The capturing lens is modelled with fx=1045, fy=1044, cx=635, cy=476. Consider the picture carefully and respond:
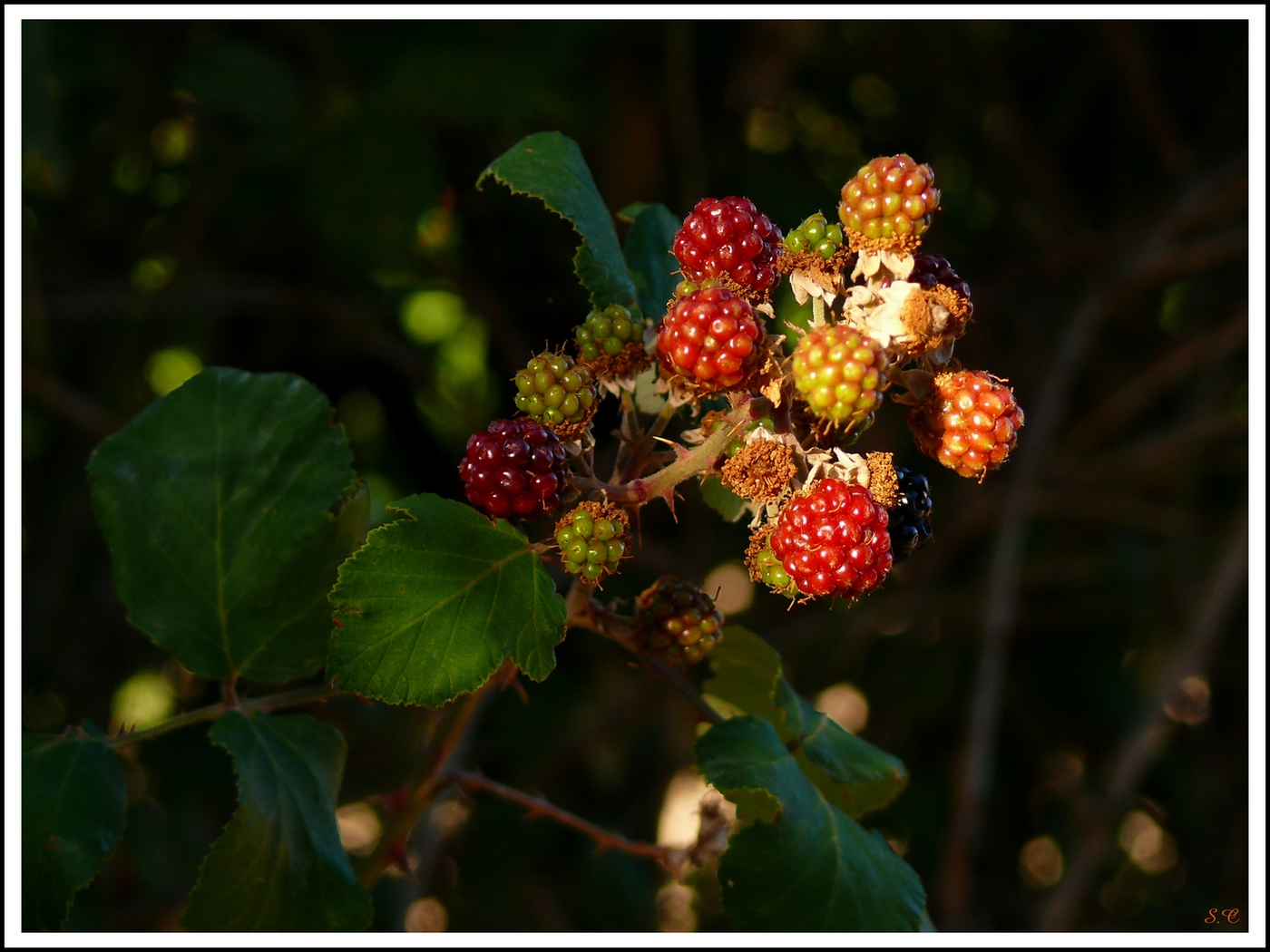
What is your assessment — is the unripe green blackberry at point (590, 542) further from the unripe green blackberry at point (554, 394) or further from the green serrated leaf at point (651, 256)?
the green serrated leaf at point (651, 256)

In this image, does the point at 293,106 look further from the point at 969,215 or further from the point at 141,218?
the point at 969,215

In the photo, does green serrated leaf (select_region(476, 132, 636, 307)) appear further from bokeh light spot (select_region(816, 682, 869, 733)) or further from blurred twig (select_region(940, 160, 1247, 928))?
bokeh light spot (select_region(816, 682, 869, 733))

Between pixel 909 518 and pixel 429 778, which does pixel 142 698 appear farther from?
pixel 909 518

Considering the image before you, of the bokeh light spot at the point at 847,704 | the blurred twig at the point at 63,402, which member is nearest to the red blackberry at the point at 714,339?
the blurred twig at the point at 63,402

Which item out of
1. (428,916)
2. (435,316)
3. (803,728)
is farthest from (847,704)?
(803,728)

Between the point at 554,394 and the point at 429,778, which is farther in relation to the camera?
the point at 429,778

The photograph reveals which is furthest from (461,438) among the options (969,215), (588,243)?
(588,243)
